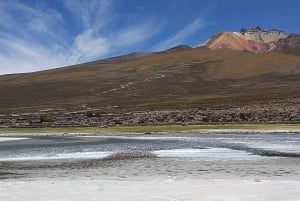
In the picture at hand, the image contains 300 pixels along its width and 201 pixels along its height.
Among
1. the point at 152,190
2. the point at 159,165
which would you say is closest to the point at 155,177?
the point at 152,190

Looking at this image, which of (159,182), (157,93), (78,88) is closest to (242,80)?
(157,93)

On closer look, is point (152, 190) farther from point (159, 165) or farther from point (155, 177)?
point (159, 165)

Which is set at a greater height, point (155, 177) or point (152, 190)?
point (155, 177)

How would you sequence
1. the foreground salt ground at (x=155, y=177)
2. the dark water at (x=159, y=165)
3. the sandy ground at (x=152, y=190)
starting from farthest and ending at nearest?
the dark water at (x=159, y=165) → the foreground salt ground at (x=155, y=177) → the sandy ground at (x=152, y=190)

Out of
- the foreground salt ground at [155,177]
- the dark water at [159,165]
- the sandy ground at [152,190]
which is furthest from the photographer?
the dark water at [159,165]

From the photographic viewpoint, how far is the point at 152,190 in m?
15.0

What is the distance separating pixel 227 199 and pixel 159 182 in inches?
141

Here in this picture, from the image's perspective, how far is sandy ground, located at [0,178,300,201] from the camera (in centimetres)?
1383

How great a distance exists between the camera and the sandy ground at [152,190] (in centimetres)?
1383

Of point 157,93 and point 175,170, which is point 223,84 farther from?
point 175,170

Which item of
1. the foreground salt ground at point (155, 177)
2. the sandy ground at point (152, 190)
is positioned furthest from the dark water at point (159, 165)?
the sandy ground at point (152, 190)

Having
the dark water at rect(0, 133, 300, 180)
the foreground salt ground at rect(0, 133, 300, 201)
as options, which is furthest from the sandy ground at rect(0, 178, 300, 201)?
the dark water at rect(0, 133, 300, 180)

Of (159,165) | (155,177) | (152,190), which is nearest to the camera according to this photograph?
(152,190)

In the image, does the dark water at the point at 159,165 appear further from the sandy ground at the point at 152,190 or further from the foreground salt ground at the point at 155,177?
the sandy ground at the point at 152,190
